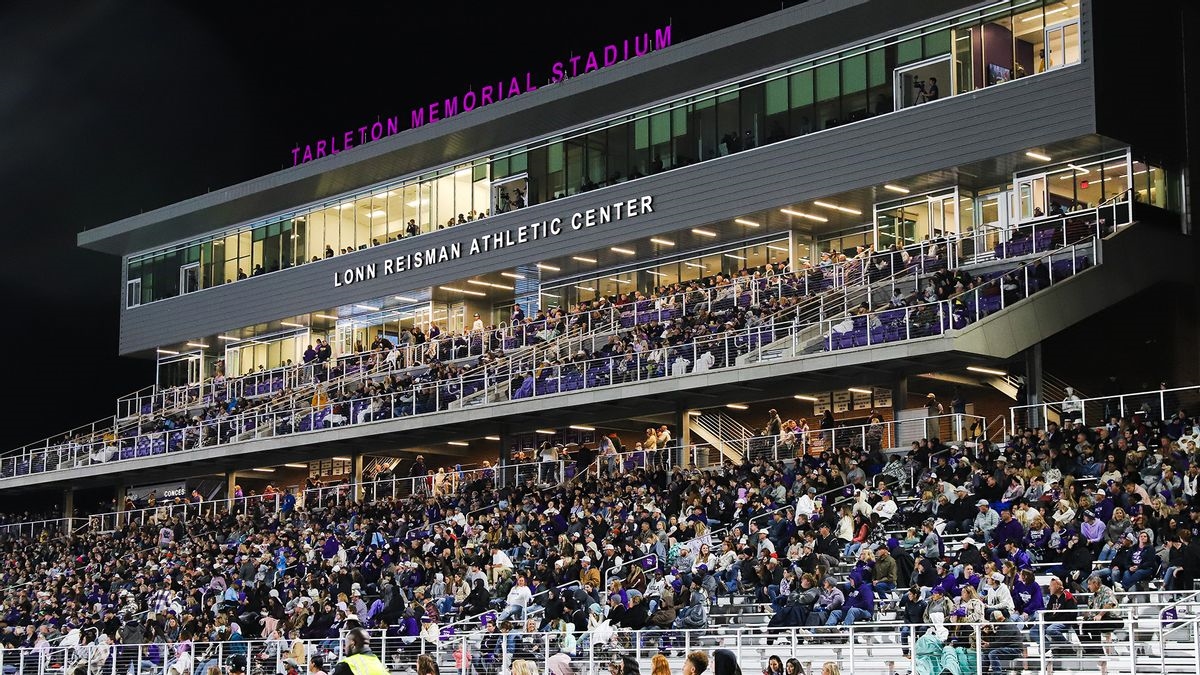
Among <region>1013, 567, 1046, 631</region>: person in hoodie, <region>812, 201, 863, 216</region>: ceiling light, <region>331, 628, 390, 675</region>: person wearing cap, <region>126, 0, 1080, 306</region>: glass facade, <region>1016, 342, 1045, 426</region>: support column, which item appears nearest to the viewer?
<region>331, 628, 390, 675</region>: person wearing cap

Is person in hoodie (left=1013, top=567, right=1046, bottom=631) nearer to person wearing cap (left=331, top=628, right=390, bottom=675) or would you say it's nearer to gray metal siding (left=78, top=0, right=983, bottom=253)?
person wearing cap (left=331, top=628, right=390, bottom=675)

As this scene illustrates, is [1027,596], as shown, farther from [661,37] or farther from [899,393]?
[661,37]

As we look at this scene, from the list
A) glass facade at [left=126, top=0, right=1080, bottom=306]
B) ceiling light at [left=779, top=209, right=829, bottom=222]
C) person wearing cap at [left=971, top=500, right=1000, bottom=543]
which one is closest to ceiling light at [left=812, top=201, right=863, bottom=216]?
ceiling light at [left=779, top=209, right=829, bottom=222]

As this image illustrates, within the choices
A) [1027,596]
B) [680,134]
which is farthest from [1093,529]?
[680,134]

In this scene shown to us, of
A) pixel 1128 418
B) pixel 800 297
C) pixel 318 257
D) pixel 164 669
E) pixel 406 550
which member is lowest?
pixel 164 669

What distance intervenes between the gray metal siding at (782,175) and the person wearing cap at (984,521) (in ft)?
41.1

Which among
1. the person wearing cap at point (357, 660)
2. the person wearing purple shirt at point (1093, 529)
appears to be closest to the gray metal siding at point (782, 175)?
the person wearing purple shirt at point (1093, 529)

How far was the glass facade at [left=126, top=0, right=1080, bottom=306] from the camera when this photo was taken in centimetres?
3466

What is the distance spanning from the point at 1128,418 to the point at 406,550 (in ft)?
45.4

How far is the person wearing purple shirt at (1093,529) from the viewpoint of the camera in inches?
837

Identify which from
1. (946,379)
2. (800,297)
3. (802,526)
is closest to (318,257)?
(800,297)

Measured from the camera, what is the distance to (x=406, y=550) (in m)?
31.5

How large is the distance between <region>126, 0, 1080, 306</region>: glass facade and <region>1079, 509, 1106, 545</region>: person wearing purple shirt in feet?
48.8

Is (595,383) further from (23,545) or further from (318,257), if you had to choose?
(23,545)
